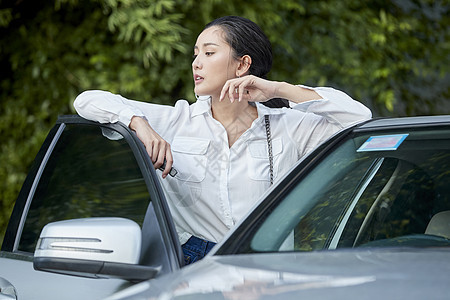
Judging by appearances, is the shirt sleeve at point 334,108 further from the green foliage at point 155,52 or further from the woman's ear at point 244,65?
the green foliage at point 155,52

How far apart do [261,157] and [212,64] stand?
372 millimetres

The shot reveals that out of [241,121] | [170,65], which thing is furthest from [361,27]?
[241,121]

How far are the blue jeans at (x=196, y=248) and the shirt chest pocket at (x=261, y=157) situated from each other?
0.93 feet

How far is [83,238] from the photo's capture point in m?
1.51

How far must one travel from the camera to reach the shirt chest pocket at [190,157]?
7.50 feet

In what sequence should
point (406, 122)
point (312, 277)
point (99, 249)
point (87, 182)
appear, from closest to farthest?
point (312, 277), point (99, 249), point (406, 122), point (87, 182)

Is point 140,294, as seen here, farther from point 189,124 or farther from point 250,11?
point 250,11

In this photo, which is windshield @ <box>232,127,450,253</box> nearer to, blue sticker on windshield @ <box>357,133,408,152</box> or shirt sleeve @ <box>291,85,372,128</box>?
blue sticker on windshield @ <box>357,133,408,152</box>

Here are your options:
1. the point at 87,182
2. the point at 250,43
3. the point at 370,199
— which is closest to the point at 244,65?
the point at 250,43

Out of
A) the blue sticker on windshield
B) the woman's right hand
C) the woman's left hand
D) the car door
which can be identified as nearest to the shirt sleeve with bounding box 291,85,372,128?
the woman's left hand

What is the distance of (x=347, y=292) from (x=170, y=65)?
426cm

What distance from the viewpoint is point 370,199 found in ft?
7.64

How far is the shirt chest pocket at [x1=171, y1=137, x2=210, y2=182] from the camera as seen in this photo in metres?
2.29

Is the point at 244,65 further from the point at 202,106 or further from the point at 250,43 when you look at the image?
the point at 202,106
